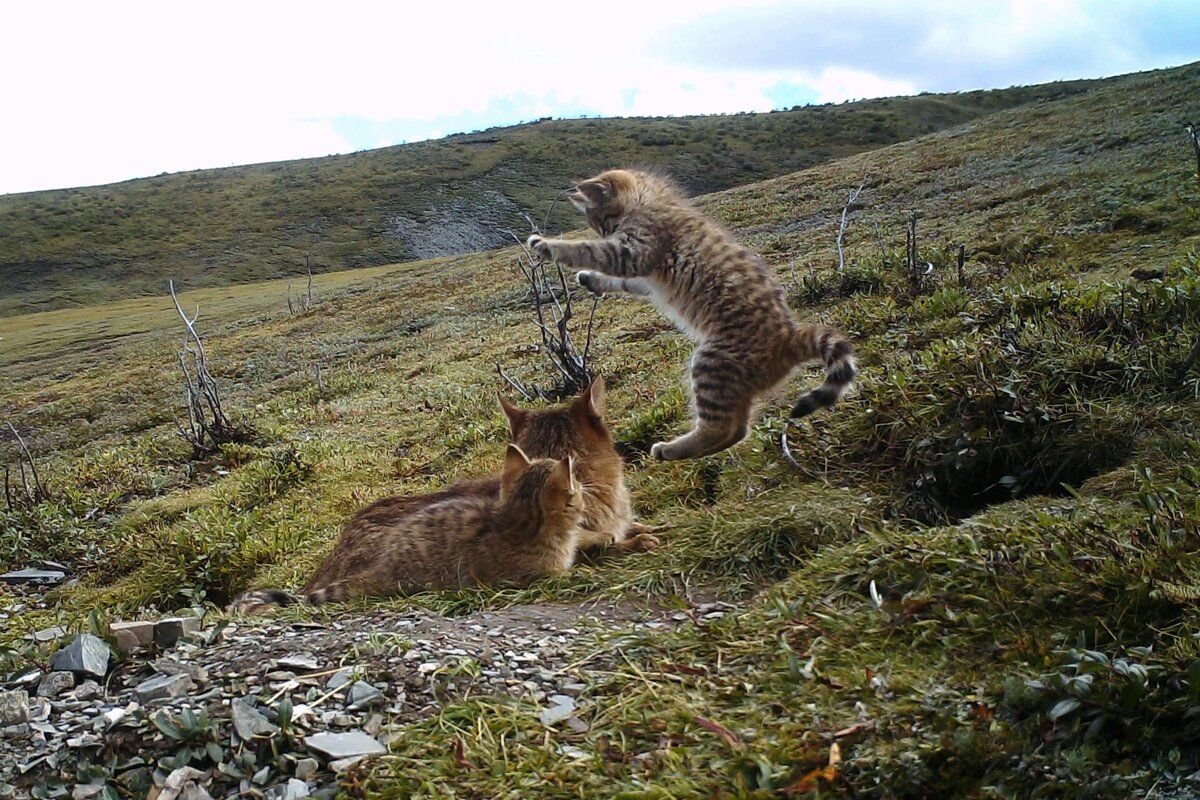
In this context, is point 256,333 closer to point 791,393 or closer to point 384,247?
point 791,393

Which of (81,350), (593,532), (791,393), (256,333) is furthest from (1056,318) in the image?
(81,350)

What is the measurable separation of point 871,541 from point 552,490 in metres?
2.01

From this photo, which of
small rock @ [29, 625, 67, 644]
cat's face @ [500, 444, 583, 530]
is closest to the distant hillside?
small rock @ [29, 625, 67, 644]

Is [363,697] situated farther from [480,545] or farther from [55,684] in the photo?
[480,545]

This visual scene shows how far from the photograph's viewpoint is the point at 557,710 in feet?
Answer: 12.7

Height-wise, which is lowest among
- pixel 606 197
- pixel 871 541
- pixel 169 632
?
pixel 169 632

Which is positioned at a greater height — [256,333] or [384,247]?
[384,247]

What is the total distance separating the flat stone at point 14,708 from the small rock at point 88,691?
0.72 ft

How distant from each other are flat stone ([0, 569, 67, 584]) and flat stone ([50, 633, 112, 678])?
5.50 m

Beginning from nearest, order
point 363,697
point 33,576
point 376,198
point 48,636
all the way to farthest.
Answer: point 363,697
point 48,636
point 33,576
point 376,198

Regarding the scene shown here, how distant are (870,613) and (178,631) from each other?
3347 mm

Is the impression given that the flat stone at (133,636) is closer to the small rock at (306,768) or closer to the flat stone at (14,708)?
the flat stone at (14,708)

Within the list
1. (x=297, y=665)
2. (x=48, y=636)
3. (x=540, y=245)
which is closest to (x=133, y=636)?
(x=297, y=665)

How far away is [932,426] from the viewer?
6633 mm
